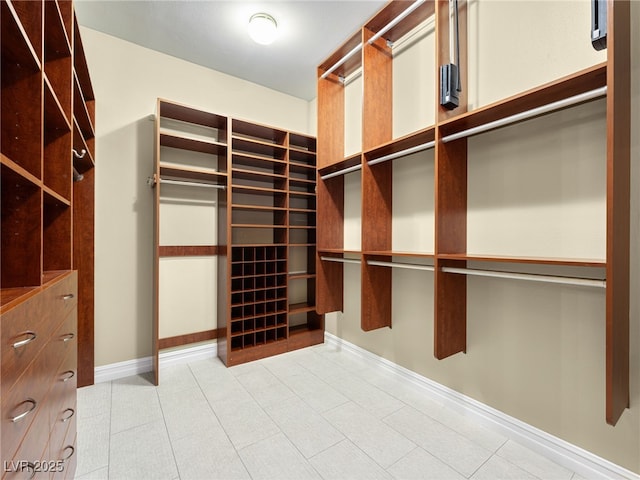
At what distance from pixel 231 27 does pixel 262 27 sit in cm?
31

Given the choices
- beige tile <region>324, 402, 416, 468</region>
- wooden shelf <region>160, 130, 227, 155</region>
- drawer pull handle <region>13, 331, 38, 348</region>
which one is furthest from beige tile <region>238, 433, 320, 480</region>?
wooden shelf <region>160, 130, 227, 155</region>

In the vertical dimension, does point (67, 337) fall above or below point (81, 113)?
below

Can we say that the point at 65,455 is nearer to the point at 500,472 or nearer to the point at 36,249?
the point at 36,249

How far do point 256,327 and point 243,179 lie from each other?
5.02 ft

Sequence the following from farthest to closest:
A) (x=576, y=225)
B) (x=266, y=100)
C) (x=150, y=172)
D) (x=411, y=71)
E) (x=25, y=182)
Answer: (x=266, y=100)
(x=150, y=172)
(x=411, y=71)
(x=576, y=225)
(x=25, y=182)

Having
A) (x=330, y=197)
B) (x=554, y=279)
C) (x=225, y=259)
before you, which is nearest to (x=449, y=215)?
(x=554, y=279)

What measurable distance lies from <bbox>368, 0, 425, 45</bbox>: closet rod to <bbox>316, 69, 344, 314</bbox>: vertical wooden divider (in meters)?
0.70

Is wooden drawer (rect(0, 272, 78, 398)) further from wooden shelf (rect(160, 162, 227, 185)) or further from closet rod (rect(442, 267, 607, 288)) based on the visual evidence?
closet rod (rect(442, 267, 607, 288))

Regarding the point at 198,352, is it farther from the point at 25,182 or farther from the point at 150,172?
the point at 25,182

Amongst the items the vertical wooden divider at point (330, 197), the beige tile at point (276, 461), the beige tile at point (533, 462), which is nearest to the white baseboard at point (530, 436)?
the beige tile at point (533, 462)

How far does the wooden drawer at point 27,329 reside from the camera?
A: 660 mm

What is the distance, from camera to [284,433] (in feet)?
5.90

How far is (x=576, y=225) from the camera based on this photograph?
1507 mm

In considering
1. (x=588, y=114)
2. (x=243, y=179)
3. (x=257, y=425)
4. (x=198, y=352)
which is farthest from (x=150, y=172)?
(x=588, y=114)
